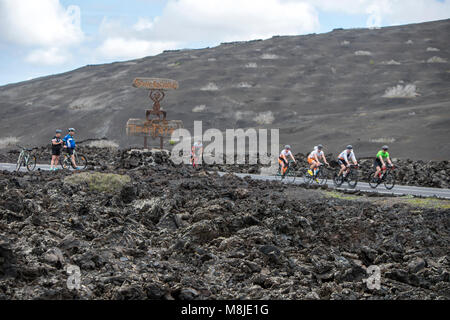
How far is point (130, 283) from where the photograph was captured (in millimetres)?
7215

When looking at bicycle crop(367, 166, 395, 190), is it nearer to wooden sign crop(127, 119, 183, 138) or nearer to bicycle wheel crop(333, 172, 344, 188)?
bicycle wheel crop(333, 172, 344, 188)

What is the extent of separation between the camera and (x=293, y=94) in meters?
57.2

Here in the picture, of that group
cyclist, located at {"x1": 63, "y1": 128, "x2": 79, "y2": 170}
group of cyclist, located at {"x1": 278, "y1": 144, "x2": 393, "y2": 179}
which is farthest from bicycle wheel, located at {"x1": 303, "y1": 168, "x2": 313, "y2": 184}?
cyclist, located at {"x1": 63, "y1": 128, "x2": 79, "y2": 170}

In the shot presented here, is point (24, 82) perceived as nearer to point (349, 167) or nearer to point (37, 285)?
point (349, 167)

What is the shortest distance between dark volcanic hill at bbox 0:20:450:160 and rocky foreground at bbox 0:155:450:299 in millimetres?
21765

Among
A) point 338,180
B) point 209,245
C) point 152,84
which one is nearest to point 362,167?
point 338,180

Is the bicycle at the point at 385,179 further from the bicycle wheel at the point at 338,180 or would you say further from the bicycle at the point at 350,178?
the bicycle wheel at the point at 338,180

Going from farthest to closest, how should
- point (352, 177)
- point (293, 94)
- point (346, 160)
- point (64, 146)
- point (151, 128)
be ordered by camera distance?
point (293, 94) < point (151, 128) < point (64, 146) < point (352, 177) < point (346, 160)

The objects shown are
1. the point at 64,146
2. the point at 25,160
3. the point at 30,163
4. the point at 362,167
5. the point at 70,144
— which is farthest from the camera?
the point at 362,167

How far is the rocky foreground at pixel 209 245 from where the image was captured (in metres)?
7.29

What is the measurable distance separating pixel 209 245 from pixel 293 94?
48.7 m

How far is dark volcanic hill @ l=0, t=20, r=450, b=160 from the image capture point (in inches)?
1606

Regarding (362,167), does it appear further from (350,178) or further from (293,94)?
(293,94)
